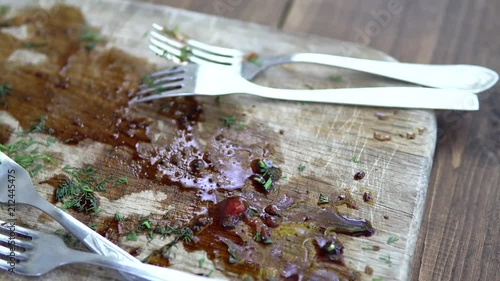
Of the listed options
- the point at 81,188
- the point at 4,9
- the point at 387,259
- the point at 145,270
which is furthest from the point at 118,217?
the point at 4,9

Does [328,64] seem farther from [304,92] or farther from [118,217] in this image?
[118,217]

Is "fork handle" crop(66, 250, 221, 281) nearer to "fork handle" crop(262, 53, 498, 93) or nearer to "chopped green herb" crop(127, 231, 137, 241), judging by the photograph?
"chopped green herb" crop(127, 231, 137, 241)

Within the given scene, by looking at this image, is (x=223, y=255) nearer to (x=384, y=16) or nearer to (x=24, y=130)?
(x=24, y=130)

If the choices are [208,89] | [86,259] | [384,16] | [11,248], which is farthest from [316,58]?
[11,248]

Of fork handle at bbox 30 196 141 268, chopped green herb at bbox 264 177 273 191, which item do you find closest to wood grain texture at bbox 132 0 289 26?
chopped green herb at bbox 264 177 273 191

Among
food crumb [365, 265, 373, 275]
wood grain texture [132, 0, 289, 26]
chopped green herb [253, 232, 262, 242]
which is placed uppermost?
wood grain texture [132, 0, 289, 26]

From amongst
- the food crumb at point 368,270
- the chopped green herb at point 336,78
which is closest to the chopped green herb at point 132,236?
the food crumb at point 368,270
